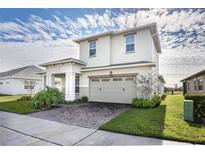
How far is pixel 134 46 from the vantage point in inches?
412

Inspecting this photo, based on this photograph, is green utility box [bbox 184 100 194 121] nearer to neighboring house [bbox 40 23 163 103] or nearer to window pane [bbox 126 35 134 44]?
neighboring house [bbox 40 23 163 103]

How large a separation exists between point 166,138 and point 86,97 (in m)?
8.36

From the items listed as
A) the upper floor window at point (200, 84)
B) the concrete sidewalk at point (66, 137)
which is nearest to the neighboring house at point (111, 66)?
the concrete sidewalk at point (66, 137)

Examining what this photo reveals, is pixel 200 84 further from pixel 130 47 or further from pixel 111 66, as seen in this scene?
pixel 111 66


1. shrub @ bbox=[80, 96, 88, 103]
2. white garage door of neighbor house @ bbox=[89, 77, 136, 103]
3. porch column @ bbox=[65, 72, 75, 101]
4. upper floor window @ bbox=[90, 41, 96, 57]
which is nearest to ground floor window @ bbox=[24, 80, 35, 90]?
porch column @ bbox=[65, 72, 75, 101]

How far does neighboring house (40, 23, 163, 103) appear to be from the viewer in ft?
32.2

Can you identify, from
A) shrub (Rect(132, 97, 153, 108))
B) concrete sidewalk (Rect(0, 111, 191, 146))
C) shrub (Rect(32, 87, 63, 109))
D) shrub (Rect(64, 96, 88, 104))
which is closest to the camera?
concrete sidewalk (Rect(0, 111, 191, 146))

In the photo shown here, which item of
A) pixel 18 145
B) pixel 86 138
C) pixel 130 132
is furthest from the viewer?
pixel 130 132

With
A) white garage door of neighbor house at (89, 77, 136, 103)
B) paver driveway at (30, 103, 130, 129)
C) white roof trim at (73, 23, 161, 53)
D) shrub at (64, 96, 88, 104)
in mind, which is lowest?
paver driveway at (30, 103, 130, 129)

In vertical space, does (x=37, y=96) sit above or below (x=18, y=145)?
above

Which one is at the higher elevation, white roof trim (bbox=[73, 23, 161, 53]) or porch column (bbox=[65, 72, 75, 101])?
white roof trim (bbox=[73, 23, 161, 53])

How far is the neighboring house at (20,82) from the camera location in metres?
22.1
